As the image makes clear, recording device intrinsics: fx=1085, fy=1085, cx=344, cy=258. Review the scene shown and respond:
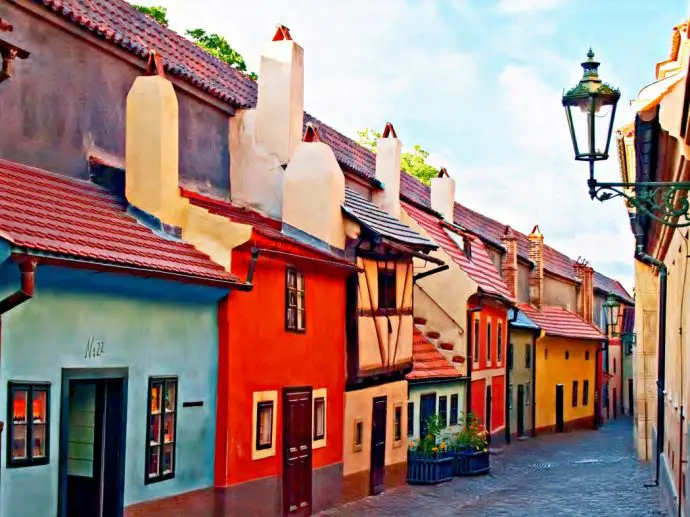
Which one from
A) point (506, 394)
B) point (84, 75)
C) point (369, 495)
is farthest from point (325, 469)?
point (506, 394)

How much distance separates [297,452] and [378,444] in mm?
4367

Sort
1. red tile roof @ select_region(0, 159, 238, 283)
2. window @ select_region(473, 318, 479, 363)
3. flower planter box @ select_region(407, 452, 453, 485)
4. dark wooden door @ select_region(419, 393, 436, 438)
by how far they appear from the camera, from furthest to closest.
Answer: window @ select_region(473, 318, 479, 363) < dark wooden door @ select_region(419, 393, 436, 438) < flower planter box @ select_region(407, 452, 453, 485) < red tile roof @ select_region(0, 159, 238, 283)

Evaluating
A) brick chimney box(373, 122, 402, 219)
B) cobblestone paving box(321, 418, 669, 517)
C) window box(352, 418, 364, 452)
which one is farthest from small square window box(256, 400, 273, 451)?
brick chimney box(373, 122, 402, 219)

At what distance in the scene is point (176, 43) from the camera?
19.9 m

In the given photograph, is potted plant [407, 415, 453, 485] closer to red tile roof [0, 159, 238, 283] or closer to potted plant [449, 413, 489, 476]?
potted plant [449, 413, 489, 476]

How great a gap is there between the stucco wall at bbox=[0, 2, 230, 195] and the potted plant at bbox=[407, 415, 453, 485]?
35.0ft

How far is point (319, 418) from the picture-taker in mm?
18328

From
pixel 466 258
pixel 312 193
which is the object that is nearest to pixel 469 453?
pixel 466 258

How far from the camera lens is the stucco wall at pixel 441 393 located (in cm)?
2483

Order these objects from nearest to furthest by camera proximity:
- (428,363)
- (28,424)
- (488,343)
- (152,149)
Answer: (28,424) → (152,149) → (428,363) → (488,343)

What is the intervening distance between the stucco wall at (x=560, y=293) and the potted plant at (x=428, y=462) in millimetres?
23468

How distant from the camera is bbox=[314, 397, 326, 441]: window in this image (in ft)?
59.6

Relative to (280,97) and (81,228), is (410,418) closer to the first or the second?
(280,97)

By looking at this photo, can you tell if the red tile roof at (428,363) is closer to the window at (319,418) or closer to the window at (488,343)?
the window at (488,343)
